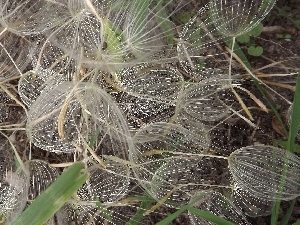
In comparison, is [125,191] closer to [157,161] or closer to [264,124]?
[157,161]

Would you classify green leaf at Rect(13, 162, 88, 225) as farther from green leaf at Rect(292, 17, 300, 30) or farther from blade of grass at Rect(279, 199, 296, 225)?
green leaf at Rect(292, 17, 300, 30)

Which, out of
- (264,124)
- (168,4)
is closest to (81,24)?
(168,4)

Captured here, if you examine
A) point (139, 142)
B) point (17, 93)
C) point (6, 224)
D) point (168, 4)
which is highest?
point (168, 4)

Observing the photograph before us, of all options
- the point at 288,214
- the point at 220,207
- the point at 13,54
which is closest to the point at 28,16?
the point at 13,54

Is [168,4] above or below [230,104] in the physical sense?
above

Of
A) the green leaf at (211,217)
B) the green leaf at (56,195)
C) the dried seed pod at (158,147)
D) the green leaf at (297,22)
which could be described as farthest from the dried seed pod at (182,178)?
the green leaf at (297,22)

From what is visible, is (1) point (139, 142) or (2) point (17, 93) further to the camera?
(2) point (17, 93)
